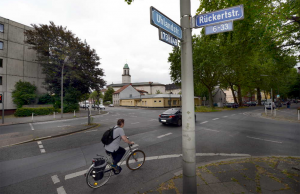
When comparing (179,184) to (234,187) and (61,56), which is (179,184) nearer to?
(234,187)

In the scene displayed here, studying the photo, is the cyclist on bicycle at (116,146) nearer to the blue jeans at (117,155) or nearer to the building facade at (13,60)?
the blue jeans at (117,155)

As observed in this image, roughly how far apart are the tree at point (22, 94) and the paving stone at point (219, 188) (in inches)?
1111

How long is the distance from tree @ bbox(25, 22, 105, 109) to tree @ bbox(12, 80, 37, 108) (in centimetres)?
267

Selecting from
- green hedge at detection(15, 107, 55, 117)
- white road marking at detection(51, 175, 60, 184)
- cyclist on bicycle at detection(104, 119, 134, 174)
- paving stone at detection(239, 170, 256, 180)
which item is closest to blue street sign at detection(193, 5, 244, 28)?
cyclist on bicycle at detection(104, 119, 134, 174)

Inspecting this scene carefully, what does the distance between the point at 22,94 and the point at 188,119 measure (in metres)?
28.7

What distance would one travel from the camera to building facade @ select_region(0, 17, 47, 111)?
21656 mm

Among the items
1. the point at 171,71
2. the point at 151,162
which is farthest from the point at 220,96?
the point at 151,162

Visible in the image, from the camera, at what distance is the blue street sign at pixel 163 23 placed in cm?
228

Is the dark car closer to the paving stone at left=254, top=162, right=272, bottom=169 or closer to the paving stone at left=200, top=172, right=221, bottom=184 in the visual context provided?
the paving stone at left=254, top=162, right=272, bottom=169

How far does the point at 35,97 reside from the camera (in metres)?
23.8

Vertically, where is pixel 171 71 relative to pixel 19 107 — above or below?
above

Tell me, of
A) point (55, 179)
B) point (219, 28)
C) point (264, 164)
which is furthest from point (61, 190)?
point (264, 164)

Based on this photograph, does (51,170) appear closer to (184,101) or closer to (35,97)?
(184,101)

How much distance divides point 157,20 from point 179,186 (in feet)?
11.4
